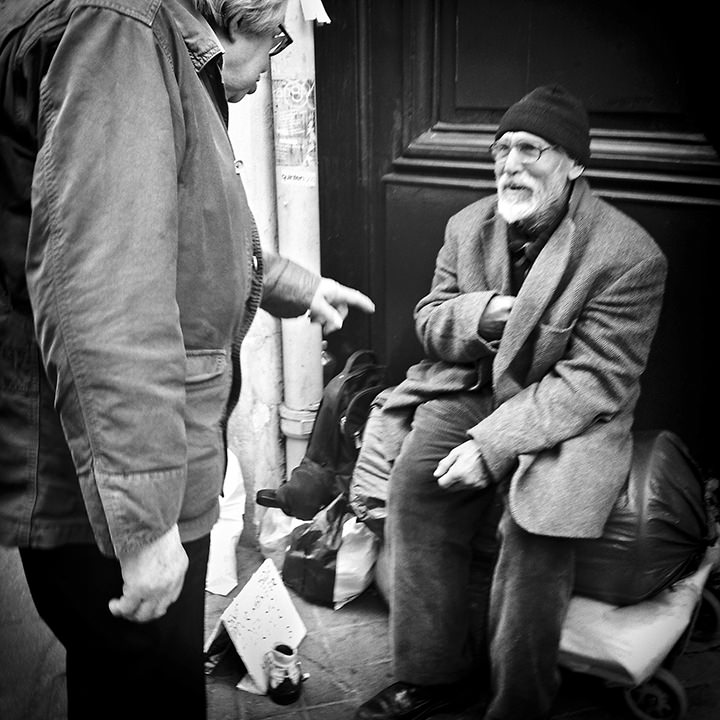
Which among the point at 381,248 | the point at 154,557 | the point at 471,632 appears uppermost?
the point at 154,557

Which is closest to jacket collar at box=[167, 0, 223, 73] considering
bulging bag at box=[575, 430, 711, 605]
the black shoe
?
bulging bag at box=[575, 430, 711, 605]

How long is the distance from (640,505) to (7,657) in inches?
65.3

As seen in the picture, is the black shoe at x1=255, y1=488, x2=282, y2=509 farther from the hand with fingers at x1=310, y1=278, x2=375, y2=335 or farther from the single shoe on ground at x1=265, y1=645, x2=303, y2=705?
the hand with fingers at x1=310, y1=278, x2=375, y2=335

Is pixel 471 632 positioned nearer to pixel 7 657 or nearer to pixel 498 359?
pixel 498 359

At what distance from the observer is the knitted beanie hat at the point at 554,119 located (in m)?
2.26

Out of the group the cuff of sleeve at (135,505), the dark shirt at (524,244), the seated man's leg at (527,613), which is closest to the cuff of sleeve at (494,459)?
the seated man's leg at (527,613)

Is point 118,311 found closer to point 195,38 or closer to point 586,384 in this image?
point 195,38

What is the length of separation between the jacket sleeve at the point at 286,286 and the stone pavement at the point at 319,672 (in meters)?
1.01

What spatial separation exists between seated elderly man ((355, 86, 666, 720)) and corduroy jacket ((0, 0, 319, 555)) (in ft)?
3.62

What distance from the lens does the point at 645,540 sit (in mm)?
2244

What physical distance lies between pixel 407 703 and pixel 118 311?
5.36ft

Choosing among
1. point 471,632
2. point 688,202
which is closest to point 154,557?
point 471,632

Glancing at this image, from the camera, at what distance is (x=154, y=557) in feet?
4.07

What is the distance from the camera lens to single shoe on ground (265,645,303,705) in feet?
7.95
